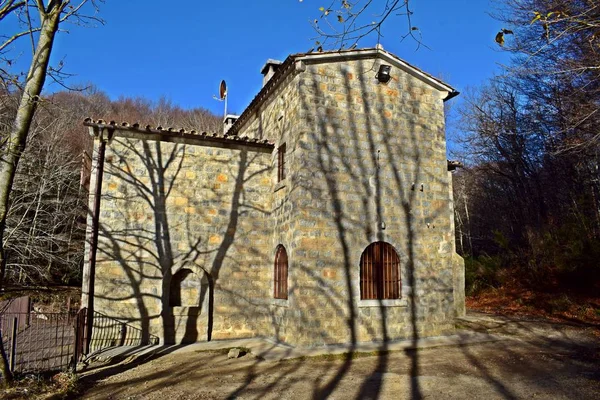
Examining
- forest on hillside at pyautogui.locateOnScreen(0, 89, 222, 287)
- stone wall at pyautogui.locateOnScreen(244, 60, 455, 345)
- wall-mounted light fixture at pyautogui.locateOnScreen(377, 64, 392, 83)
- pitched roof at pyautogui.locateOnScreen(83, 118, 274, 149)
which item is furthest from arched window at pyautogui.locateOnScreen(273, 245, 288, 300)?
forest on hillside at pyautogui.locateOnScreen(0, 89, 222, 287)

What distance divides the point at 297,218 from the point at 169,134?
3935mm

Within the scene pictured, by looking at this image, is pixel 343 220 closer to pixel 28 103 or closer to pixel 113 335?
pixel 113 335

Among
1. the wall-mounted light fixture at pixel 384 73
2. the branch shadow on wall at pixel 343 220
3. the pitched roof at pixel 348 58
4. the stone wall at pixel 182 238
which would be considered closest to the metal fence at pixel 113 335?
the stone wall at pixel 182 238

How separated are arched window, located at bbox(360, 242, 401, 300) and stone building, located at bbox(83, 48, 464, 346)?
3 centimetres

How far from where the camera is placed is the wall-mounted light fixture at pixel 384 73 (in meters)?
10.6

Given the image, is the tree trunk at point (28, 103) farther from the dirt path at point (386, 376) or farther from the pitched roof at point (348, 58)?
the pitched roof at point (348, 58)

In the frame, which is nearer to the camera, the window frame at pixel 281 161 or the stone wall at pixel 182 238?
the stone wall at pixel 182 238

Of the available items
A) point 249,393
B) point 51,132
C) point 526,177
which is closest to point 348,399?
point 249,393

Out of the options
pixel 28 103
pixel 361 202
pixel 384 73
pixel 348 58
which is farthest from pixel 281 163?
pixel 28 103

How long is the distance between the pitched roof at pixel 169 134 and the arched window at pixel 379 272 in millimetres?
3856

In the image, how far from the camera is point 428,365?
774 centimetres

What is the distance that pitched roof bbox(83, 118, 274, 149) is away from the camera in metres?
10.3

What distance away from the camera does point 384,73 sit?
10.7m

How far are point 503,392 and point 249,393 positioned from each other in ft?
11.8
